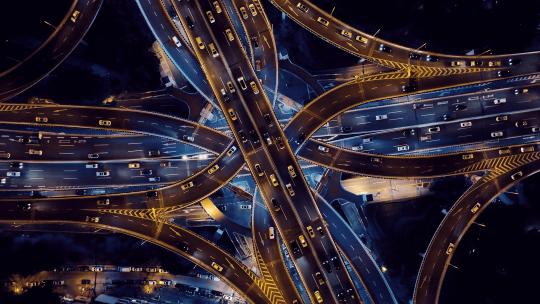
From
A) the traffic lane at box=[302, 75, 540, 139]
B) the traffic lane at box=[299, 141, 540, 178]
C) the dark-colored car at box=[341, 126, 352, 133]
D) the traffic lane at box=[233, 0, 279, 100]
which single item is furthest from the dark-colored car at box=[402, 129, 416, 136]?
the traffic lane at box=[233, 0, 279, 100]

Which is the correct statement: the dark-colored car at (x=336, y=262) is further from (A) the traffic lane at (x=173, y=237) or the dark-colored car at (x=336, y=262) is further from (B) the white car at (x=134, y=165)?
(B) the white car at (x=134, y=165)

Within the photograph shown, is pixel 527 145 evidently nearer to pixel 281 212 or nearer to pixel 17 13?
pixel 281 212

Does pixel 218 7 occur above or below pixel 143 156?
above

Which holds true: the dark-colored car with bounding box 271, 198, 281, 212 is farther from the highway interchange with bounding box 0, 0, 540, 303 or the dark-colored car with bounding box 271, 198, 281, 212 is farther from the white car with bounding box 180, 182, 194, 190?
the white car with bounding box 180, 182, 194, 190

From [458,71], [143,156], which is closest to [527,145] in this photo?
[458,71]

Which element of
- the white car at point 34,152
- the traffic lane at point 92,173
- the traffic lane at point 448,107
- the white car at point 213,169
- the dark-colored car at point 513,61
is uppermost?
the dark-colored car at point 513,61

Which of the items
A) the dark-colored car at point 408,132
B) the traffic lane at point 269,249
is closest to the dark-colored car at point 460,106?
the dark-colored car at point 408,132

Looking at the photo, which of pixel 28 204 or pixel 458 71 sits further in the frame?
pixel 458 71
